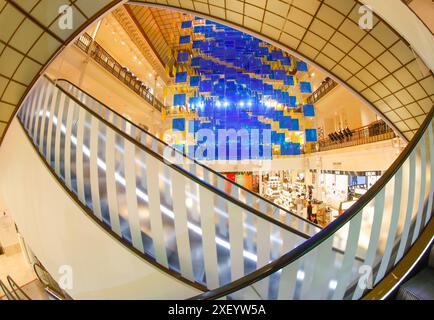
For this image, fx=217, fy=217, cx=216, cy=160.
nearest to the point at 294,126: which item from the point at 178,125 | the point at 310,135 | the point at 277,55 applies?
the point at 310,135

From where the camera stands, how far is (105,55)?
992 cm

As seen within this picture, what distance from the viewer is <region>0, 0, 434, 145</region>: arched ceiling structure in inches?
146

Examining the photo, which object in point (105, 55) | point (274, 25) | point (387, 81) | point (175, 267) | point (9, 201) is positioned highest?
point (105, 55)

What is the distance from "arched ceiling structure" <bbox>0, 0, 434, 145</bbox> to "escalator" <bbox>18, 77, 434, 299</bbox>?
0.90 metres

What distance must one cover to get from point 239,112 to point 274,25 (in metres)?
4.09

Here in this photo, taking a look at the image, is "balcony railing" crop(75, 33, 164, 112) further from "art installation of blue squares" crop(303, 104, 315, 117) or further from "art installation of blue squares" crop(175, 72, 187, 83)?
"art installation of blue squares" crop(303, 104, 315, 117)

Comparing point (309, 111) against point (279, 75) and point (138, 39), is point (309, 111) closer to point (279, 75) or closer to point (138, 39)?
point (279, 75)

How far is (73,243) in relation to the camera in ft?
9.70

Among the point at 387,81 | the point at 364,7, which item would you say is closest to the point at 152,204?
the point at 364,7

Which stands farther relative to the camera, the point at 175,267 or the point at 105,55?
the point at 105,55

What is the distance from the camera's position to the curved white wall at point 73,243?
2.59 metres

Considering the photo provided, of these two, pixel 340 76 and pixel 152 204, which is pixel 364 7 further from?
pixel 152 204
